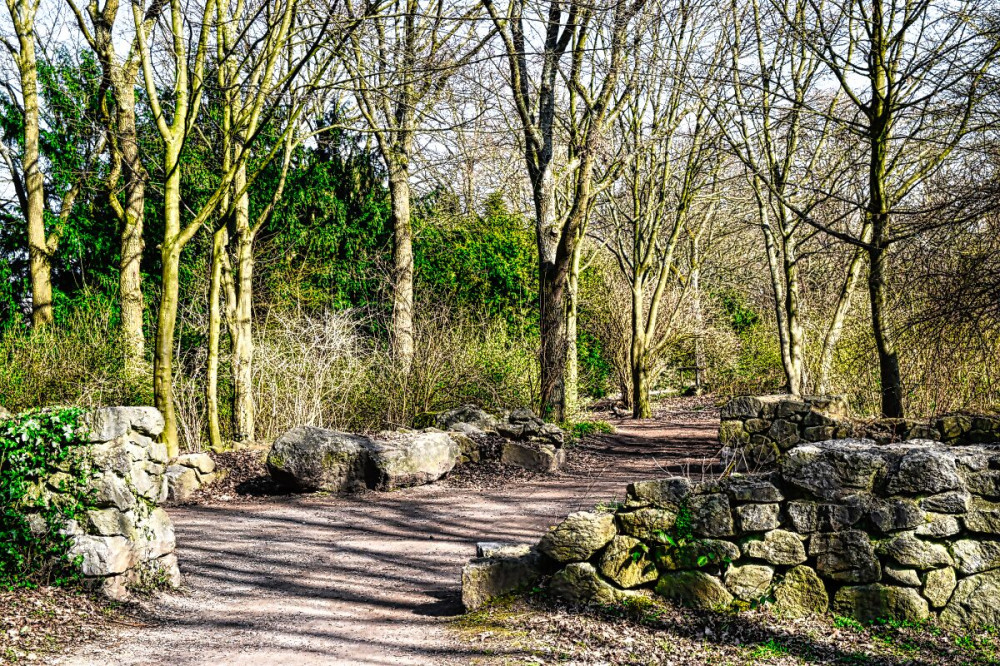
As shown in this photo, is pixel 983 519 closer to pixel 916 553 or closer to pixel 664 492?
pixel 916 553

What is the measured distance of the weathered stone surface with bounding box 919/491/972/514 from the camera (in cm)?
502

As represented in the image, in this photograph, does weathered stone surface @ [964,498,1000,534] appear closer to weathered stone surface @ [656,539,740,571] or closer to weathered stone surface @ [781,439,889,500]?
weathered stone surface @ [781,439,889,500]

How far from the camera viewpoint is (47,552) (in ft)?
17.8

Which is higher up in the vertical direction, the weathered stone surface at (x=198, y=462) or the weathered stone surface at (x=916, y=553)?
the weathered stone surface at (x=198, y=462)

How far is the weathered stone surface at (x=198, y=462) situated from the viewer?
9.53 m

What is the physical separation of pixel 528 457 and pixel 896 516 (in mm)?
6456

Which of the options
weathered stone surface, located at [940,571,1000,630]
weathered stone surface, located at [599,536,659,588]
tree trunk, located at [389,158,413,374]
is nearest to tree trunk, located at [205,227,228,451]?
tree trunk, located at [389,158,413,374]

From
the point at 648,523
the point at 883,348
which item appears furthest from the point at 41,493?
the point at 883,348

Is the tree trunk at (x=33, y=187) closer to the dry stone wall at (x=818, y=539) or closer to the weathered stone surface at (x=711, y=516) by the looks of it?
the dry stone wall at (x=818, y=539)

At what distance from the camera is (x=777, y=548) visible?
5.09 m

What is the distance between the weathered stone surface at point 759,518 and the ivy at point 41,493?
4446mm

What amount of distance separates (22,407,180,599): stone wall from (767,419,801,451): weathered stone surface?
27.0 ft

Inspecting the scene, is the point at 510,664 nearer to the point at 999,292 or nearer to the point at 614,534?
the point at 614,534

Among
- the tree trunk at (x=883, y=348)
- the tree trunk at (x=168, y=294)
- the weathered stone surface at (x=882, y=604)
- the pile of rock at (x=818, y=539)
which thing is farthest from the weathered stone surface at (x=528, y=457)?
the weathered stone surface at (x=882, y=604)
